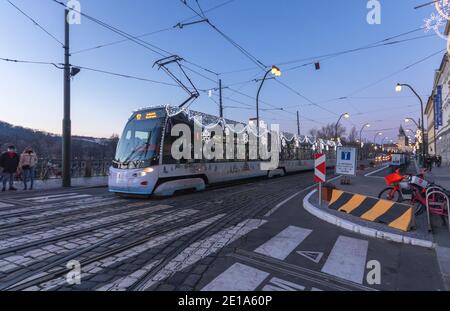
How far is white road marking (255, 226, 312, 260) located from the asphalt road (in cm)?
2

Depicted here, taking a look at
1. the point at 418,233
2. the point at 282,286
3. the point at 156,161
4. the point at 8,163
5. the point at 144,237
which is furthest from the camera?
the point at 8,163

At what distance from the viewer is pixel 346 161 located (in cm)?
1051

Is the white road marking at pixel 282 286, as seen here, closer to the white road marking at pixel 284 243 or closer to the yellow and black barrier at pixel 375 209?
the white road marking at pixel 284 243

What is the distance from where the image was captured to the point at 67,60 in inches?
614

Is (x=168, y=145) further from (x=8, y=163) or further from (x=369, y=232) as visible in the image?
(x=8, y=163)

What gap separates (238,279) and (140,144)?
7.64 m

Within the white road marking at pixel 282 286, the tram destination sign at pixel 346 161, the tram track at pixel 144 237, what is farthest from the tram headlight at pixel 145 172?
the white road marking at pixel 282 286

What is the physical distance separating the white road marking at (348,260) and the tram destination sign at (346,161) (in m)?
5.03

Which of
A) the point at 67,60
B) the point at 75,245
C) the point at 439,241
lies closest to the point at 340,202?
the point at 439,241

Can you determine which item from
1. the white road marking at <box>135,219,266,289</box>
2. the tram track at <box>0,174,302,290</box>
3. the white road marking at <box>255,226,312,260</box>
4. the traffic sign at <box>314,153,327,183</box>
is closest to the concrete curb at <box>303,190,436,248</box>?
the white road marking at <box>255,226,312,260</box>

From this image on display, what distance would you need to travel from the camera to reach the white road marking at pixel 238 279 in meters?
3.60

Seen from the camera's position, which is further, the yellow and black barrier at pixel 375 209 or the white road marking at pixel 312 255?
the yellow and black barrier at pixel 375 209

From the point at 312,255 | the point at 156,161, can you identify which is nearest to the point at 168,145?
the point at 156,161
